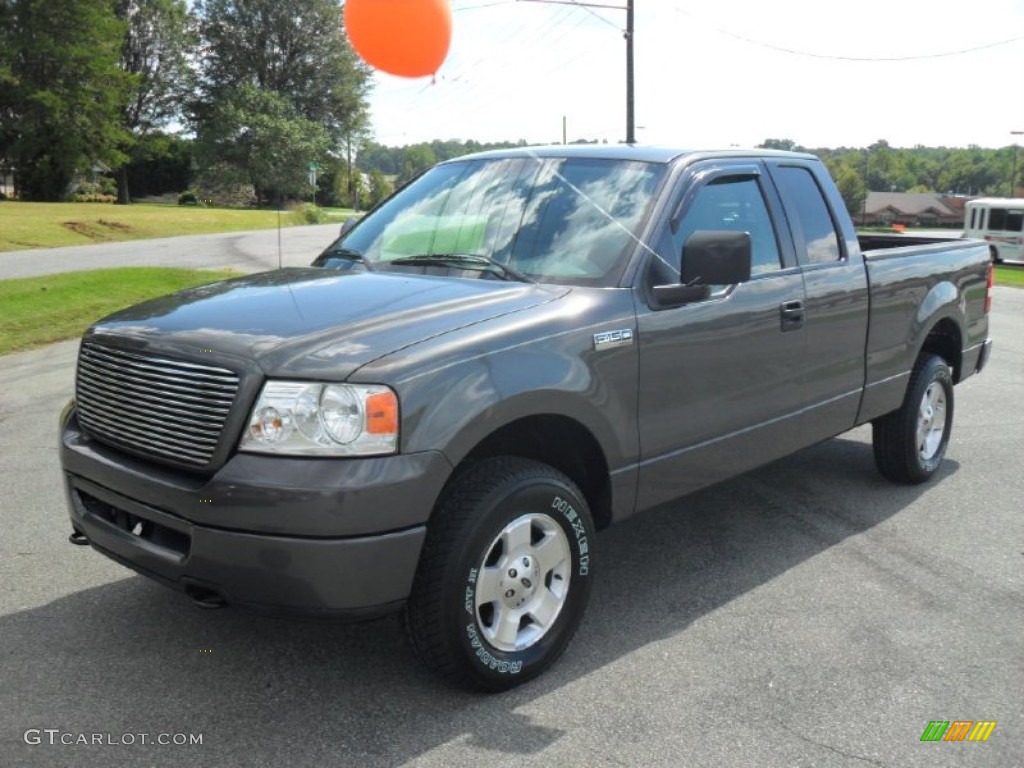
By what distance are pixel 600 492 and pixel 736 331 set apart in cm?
99

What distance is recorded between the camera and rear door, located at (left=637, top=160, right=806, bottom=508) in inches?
153

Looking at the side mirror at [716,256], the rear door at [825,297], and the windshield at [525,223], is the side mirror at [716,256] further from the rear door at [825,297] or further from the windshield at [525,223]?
the rear door at [825,297]

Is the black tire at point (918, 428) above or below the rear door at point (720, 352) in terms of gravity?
below

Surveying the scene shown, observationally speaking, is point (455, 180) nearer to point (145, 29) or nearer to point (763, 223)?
point (763, 223)

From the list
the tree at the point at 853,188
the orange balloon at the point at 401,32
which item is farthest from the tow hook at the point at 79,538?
the tree at the point at 853,188

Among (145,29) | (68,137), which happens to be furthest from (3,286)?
(145,29)

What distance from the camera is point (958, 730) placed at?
3.17 metres

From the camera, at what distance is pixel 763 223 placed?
183 inches

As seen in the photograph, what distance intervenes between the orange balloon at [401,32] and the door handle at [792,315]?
17.2 feet

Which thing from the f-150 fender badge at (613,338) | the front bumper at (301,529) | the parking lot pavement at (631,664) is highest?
the f-150 fender badge at (613,338)

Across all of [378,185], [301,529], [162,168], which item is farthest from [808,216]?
[378,185]

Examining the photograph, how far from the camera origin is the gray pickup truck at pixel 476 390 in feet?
9.64

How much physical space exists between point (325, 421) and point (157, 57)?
248 feet

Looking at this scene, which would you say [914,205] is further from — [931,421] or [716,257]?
[716,257]
